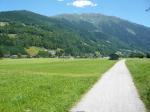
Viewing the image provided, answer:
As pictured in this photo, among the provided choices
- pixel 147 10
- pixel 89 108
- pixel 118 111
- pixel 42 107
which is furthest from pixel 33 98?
pixel 147 10

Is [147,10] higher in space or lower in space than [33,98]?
higher

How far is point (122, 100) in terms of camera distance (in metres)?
24.0

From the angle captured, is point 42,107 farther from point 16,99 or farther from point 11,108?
point 16,99

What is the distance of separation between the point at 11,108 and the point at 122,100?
722 centimetres

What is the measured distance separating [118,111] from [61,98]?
6.65 meters

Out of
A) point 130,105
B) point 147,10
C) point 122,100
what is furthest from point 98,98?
point 147,10

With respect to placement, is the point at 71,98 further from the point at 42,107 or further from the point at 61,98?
the point at 42,107

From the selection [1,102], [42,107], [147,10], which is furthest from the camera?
[1,102]

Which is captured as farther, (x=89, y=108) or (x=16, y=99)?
(x=16, y=99)

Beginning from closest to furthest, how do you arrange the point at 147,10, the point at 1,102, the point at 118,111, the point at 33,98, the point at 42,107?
the point at 147,10, the point at 118,111, the point at 42,107, the point at 1,102, the point at 33,98

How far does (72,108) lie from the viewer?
20781 millimetres

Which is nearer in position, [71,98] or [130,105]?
[130,105]

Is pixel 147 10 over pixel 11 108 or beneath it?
over

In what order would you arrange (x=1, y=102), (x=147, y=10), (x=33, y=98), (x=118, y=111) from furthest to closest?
(x=33, y=98)
(x=1, y=102)
(x=118, y=111)
(x=147, y=10)
